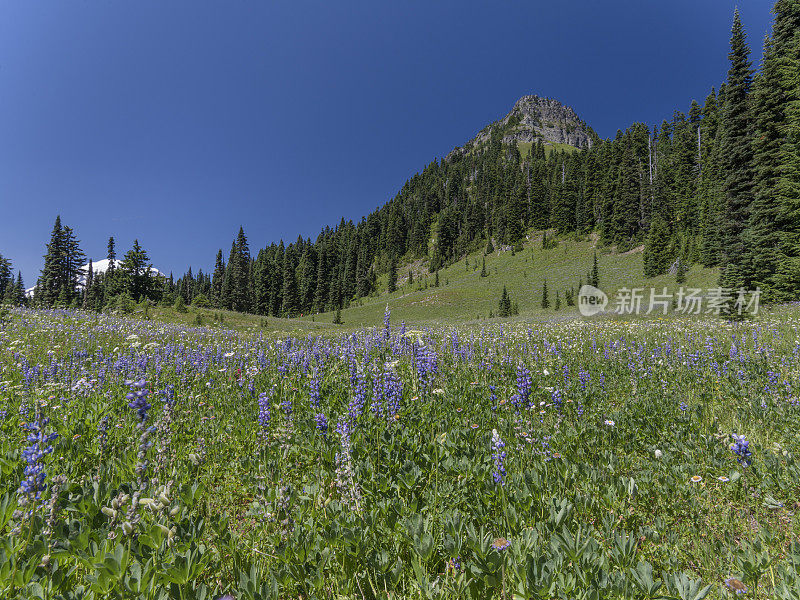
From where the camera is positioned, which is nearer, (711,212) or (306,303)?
(711,212)

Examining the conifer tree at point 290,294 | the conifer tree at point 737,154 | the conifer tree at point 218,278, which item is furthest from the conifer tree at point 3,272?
the conifer tree at point 737,154

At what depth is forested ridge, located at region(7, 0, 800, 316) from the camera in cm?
2450

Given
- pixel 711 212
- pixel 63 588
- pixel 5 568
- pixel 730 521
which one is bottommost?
pixel 730 521

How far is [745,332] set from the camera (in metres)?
12.8

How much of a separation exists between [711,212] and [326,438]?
50333mm

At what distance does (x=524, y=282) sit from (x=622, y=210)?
1044 inches

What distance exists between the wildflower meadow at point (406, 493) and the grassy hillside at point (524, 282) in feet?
104

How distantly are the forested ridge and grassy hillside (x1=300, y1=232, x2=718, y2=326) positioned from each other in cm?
361

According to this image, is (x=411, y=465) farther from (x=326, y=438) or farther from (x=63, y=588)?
(x=63, y=588)

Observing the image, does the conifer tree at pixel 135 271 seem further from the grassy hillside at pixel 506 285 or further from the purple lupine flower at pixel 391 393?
the purple lupine flower at pixel 391 393

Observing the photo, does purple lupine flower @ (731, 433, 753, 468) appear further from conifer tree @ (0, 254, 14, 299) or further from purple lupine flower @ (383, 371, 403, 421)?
conifer tree @ (0, 254, 14, 299)

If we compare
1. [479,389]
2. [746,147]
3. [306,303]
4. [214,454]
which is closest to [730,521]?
[479,389]

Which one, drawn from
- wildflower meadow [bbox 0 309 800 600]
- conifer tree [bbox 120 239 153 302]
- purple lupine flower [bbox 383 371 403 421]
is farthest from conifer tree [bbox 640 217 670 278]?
conifer tree [bbox 120 239 153 302]

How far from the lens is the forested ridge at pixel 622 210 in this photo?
24.5m
